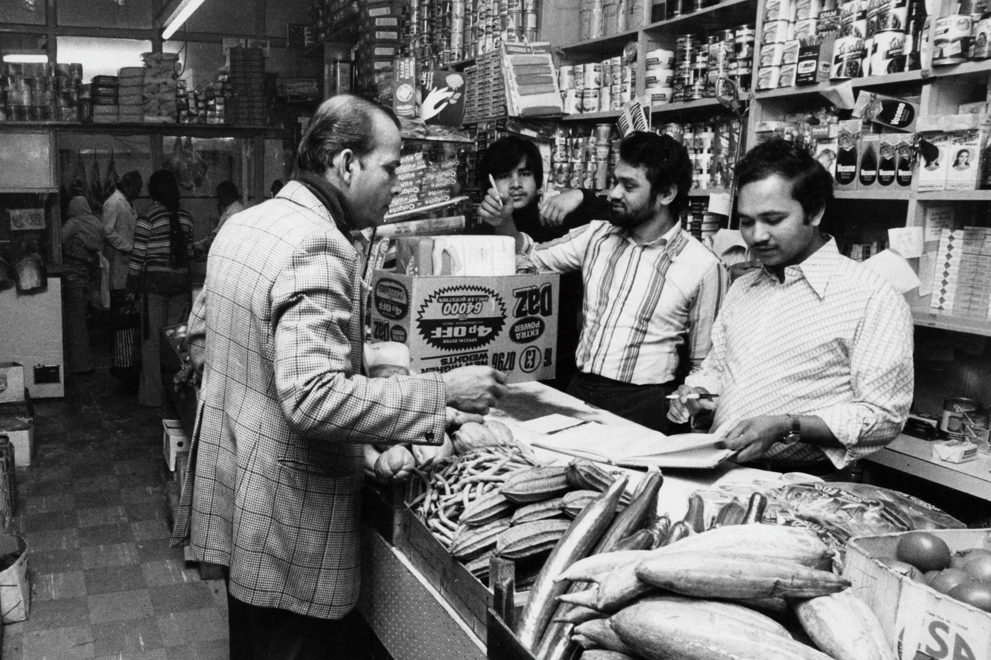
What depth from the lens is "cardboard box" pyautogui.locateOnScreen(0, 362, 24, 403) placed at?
655 cm

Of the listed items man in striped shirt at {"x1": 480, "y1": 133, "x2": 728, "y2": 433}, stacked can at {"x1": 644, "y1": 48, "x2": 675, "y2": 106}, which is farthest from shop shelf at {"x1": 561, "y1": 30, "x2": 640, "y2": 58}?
man in striped shirt at {"x1": 480, "y1": 133, "x2": 728, "y2": 433}

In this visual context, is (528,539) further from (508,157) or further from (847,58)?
(508,157)

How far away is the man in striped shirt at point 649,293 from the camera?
11.0ft

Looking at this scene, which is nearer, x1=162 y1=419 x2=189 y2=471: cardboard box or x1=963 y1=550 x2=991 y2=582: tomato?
x1=963 y1=550 x2=991 y2=582: tomato

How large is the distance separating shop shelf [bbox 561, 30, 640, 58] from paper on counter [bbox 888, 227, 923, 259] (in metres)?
1.84

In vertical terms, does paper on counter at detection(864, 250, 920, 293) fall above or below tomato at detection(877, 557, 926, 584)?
above

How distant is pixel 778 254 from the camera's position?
2.65 metres

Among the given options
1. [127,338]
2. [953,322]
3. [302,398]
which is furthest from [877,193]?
[127,338]

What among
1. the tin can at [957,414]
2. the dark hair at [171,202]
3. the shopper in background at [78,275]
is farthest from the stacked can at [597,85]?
the shopper in background at [78,275]

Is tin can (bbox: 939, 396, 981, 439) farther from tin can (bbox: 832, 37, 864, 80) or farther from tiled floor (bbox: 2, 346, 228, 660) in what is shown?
tiled floor (bbox: 2, 346, 228, 660)

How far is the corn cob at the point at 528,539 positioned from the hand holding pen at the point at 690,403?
1175 millimetres

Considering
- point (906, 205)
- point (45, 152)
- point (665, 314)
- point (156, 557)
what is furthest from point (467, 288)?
point (45, 152)

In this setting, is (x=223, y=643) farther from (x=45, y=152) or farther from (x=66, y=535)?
(x=45, y=152)

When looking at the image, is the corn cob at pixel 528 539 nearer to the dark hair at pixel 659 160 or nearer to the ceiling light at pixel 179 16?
the dark hair at pixel 659 160
